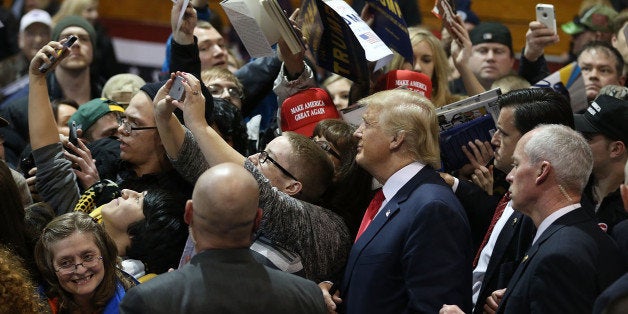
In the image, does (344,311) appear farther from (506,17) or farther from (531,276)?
(506,17)

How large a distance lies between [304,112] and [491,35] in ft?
6.42

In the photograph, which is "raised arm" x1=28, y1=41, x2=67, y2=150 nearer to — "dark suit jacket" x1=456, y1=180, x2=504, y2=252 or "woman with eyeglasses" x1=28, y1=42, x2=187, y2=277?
"woman with eyeglasses" x1=28, y1=42, x2=187, y2=277

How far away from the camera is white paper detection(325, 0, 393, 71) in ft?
12.8

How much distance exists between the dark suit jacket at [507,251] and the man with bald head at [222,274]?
90cm

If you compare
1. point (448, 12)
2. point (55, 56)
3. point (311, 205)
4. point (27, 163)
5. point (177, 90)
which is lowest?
point (27, 163)

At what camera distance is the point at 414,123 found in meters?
3.36

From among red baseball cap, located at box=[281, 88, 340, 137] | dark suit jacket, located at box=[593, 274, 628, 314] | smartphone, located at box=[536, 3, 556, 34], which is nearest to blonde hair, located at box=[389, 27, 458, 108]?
smartphone, located at box=[536, 3, 556, 34]

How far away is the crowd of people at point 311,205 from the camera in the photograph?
2705 millimetres

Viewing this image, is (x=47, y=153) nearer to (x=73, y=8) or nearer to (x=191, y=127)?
(x=191, y=127)

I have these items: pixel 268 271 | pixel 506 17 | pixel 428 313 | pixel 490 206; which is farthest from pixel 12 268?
pixel 506 17

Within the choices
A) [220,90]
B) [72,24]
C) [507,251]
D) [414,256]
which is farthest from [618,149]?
[72,24]

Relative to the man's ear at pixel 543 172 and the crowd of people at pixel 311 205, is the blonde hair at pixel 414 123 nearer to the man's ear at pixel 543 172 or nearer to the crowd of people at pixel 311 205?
the crowd of people at pixel 311 205

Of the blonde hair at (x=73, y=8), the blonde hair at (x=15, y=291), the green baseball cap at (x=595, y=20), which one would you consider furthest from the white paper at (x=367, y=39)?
the blonde hair at (x=73, y=8)

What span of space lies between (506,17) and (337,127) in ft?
13.7
